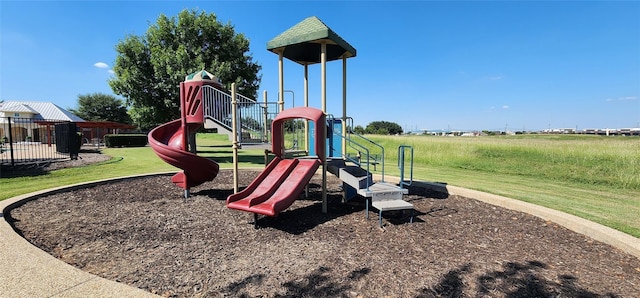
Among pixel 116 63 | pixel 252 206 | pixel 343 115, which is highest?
pixel 116 63

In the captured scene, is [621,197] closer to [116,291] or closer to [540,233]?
[540,233]

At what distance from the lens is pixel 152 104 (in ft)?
54.3

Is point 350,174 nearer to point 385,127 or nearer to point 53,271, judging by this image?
point 53,271

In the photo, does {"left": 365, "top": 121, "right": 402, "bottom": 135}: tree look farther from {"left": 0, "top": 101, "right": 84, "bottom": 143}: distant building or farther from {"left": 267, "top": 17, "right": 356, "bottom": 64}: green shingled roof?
{"left": 267, "top": 17, "right": 356, "bottom": 64}: green shingled roof

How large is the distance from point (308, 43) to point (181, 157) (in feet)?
13.5

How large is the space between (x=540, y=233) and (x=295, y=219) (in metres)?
4.14

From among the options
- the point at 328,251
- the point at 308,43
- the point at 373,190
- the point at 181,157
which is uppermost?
the point at 308,43

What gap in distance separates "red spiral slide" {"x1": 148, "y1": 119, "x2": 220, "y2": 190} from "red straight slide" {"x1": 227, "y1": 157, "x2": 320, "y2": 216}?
200 centimetres

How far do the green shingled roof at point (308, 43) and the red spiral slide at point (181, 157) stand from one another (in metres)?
3.14

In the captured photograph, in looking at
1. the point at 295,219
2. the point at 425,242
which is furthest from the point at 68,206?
the point at 425,242

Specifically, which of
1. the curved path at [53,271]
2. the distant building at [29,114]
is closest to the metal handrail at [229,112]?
the curved path at [53,271]

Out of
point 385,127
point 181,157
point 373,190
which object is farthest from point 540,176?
point 385,127

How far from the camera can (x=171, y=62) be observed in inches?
610

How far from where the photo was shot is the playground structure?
18.0 ft
